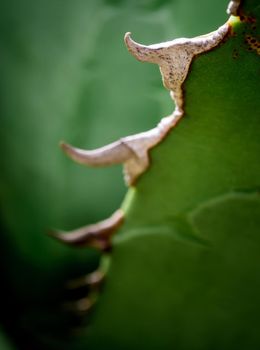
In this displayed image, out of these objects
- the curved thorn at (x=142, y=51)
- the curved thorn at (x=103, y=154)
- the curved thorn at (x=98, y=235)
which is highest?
the curved thorn at (x=142, y=51)

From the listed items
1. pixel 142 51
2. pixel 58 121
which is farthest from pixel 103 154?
pixel 58 121

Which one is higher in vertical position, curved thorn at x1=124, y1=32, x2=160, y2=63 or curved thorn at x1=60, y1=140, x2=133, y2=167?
curved thorn at x1=124, y1=32, x2=160, y2=63

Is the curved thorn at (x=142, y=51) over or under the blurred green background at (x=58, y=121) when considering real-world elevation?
over

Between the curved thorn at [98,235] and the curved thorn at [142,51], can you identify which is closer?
the curved thorn at [142,51]

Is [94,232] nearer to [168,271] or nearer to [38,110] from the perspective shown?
[168,271]

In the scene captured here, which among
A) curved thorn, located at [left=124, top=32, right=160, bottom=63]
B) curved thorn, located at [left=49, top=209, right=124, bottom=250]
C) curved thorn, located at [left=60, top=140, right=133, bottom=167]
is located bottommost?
curved thorn, located at [left=49, top=209, right=124, bottom=250]

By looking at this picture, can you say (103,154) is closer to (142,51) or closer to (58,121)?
(142,51)
